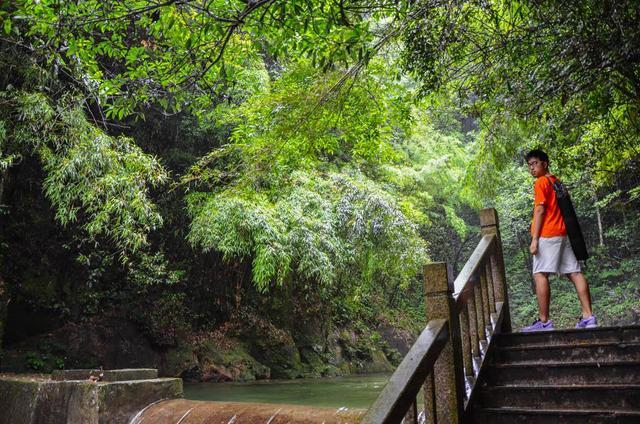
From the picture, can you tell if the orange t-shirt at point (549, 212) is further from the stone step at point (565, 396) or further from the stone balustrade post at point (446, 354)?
the stone balustrade post at point (446, 354)

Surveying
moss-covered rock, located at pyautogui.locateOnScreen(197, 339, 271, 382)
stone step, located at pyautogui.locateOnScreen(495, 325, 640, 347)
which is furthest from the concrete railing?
moss-covered rock, located at pyautogui.locateOnScreen(197, 339, 271, 382)

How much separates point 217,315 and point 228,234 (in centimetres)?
465

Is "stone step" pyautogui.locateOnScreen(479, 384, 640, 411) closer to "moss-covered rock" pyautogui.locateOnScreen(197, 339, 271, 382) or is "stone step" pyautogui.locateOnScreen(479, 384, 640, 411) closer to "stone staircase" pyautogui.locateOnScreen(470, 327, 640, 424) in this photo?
"stone staircase" pyautogui.locateOnScreen(470, 327, 640, 424)

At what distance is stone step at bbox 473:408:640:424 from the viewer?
2.97 meters

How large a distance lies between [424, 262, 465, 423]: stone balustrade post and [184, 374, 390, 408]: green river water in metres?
3.93

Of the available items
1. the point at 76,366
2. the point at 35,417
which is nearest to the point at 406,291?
the point at 76,366

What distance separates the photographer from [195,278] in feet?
42.5

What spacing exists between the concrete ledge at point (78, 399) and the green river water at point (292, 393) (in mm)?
2712

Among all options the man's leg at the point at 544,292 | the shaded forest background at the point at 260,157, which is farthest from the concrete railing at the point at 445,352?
the shaded forest background at the point at 260,157

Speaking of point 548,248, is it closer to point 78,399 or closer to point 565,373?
point 565,373

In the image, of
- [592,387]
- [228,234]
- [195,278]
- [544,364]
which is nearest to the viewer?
[592,387]

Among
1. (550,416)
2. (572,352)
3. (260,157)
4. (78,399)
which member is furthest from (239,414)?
(260,157)

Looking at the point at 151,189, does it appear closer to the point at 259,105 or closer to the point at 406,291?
the point at 259,105

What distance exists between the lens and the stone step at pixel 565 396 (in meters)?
3.17
